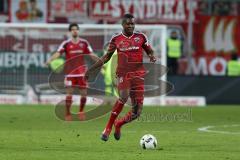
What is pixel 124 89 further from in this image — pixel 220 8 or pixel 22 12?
pixel 220 8

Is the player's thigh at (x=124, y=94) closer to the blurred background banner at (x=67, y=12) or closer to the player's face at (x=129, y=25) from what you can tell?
the player's face at (x=129, y=25)

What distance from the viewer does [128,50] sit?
15.3 metres

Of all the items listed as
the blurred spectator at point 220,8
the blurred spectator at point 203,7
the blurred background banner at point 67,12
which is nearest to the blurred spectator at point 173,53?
the blurred spectator at point 203,7

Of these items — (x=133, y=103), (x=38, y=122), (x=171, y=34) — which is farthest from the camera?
→ (x=171, y=34)

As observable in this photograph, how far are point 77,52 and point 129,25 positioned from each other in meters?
6.37

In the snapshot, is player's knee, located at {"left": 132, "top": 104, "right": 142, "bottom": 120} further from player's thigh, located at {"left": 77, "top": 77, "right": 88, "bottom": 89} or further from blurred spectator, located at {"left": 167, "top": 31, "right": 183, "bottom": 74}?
blurred spectator, located at {"left": 167, "top": 31, "right": 183, "bottom": 74}

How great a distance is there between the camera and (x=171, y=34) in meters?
33.1

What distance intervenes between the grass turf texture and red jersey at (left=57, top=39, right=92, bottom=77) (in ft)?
4.40

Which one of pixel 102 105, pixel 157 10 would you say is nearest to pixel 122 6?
pixel 157 10

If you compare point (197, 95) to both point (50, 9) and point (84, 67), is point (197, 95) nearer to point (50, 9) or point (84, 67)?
point (84, 67)

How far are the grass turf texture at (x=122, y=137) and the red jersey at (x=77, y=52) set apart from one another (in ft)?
4.40

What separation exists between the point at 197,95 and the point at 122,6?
26.9ft

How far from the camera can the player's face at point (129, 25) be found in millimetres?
14999

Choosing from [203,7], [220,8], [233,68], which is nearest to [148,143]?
[233,68]
